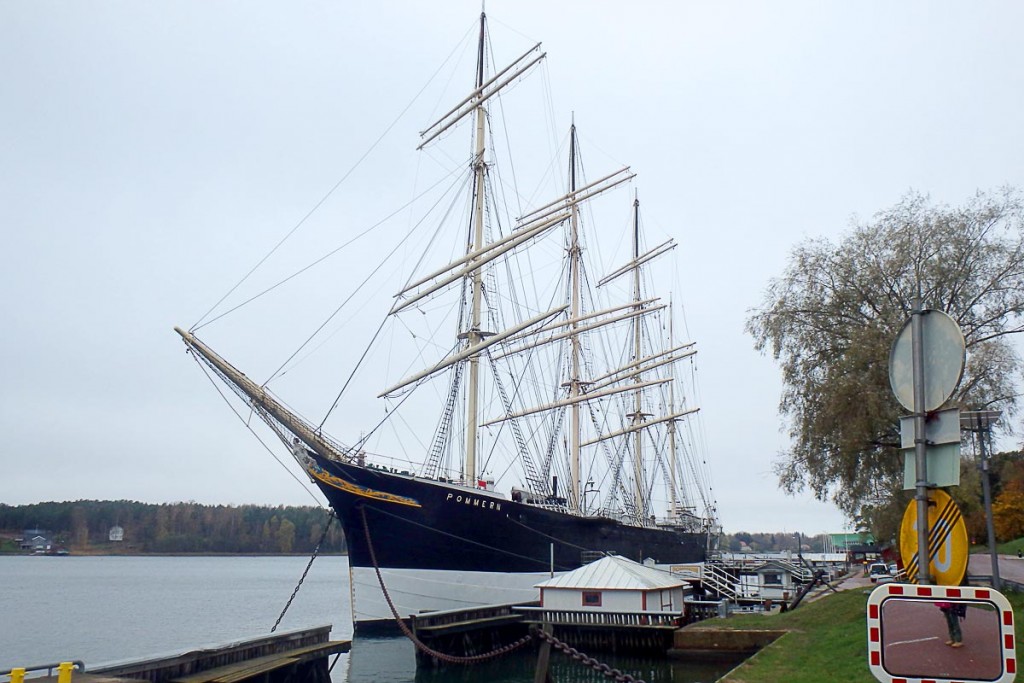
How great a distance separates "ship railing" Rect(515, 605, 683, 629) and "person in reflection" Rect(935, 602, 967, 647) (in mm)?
23050

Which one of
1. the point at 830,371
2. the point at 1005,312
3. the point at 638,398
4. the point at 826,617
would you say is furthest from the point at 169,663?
the point at 638,398

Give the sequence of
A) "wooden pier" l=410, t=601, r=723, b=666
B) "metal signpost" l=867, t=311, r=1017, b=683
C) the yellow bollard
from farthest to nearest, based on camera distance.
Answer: "wooden pier" l=410, t=601, r=723, b=666 < the yellow bollard < "metal signpost" l=867, t=311, r=1017, b=683

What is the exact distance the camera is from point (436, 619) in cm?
2636

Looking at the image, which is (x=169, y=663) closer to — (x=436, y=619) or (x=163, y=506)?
(x=436, y=619)

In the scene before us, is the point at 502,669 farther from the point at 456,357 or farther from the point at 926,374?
the point at 926,374

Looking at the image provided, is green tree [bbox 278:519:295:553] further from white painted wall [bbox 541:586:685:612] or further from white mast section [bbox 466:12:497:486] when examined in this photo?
white painted wall [bbox 541:586:685:612]

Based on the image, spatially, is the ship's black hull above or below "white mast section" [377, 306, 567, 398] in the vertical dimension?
A: below

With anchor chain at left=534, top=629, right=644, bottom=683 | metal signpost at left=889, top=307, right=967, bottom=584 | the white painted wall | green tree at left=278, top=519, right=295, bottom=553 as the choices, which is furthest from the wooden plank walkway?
green tree at left=278, top=519, right=295, bottom=553

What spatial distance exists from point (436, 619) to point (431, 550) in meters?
5.16

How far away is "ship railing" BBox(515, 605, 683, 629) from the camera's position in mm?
27969

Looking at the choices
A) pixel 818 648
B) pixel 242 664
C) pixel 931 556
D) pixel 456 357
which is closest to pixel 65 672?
pixel 242 664

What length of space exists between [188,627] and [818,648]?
116 feet

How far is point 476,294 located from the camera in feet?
125

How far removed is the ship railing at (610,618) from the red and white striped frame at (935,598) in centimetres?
2385
